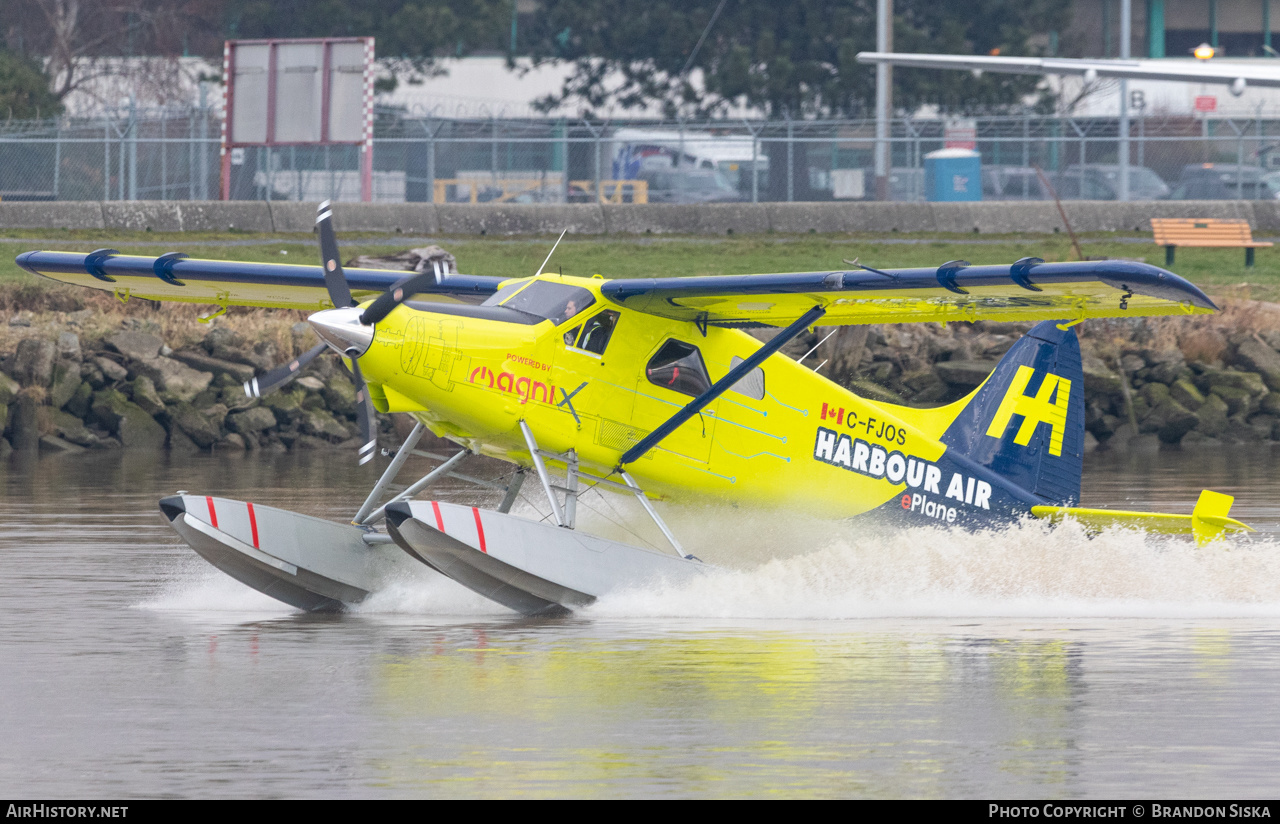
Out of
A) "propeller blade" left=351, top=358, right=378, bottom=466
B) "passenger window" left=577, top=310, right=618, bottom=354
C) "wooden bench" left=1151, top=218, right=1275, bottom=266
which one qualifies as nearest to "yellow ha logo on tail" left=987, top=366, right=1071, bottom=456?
"passenger window" left=577, top=310, right=618, bottom=354

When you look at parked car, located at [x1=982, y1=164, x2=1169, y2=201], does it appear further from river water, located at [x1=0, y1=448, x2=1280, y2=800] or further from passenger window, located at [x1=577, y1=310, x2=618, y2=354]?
passenger window, located at [x1=577, y1=310, x2=618, y2=354]

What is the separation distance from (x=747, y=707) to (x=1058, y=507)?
6.19 metres

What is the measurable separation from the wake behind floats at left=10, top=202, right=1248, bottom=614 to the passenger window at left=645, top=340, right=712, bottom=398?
0.05 ft

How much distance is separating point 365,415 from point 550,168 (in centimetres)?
3074

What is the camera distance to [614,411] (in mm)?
12195

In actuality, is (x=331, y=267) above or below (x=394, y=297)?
above

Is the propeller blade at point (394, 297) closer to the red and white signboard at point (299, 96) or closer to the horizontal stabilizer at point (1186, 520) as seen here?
the horizontal stabilizer at point (1186, 520)

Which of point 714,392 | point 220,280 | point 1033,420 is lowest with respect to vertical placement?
point 1033,420

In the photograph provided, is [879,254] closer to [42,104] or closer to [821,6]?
[821,6]

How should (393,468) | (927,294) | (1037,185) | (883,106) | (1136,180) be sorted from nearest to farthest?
1. (393,468)
2. (927,294)
3. (883,106)
4. (1037,185)
5. (1136,180)

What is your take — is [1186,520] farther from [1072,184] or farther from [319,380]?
[1072,184]

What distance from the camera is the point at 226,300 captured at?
1417cm

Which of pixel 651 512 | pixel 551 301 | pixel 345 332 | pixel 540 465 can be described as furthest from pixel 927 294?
pixel 345 332
